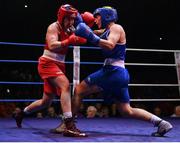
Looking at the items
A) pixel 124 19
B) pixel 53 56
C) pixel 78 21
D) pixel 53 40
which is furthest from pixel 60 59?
pixel 124 19

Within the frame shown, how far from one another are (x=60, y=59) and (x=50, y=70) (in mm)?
127

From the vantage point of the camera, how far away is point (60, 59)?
8.39ft

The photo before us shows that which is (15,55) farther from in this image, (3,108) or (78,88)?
(78,88)

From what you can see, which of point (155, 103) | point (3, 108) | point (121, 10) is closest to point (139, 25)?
point (121, 10)

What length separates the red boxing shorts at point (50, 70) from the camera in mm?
2471

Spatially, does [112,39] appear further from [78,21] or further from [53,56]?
[53,56]

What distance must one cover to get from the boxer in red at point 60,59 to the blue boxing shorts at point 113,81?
9.1 inches

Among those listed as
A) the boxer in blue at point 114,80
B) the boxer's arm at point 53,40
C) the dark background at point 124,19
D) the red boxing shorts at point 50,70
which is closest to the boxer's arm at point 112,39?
the boxer in blue at point 114,80

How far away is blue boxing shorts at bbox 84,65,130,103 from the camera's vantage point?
2.40 m

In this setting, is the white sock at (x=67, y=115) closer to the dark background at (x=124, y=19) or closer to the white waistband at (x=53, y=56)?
the white waistband at (x=53, y=56)

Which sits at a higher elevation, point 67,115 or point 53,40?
point 53,40

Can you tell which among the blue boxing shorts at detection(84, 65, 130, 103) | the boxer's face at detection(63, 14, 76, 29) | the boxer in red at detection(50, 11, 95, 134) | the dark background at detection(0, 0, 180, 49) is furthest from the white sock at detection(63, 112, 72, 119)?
the dark background at detection(0, 0, 180, 49)

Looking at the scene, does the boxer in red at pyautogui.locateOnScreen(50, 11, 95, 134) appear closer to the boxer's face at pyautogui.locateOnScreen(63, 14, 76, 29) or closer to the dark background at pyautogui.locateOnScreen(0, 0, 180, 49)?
the boxer's face at pyautogui.locateOnScreen(63, 14, 76, 29)

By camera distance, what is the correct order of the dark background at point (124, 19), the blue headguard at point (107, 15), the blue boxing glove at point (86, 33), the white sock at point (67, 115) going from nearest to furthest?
the blue boxing glove at point (86, 33) < the white sock at point (67, 115) < the blue headguard at point (107, 15) < the dark background at point (124, 19)
